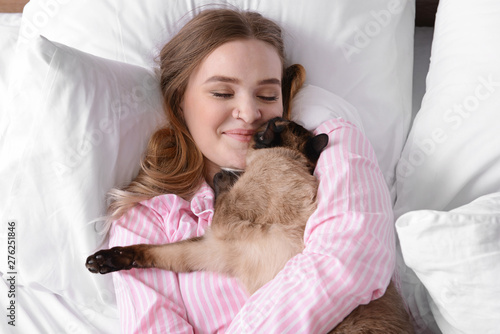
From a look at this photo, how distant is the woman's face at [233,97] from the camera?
4.75ft

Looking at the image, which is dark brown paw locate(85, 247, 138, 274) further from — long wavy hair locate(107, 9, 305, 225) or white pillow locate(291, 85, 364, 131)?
white pillow locate(291, 85, 364, 131)

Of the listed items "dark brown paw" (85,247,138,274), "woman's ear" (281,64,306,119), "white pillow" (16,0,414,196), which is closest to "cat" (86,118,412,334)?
"dark brown paw" (85,247,138,274)

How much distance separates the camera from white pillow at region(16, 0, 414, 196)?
70.3 inches

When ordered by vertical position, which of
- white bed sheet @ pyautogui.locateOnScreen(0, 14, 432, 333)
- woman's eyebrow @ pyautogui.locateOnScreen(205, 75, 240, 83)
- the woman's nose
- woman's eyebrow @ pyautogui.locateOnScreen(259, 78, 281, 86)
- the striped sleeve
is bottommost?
white bed sheet @ pyautogui.locateOnScreen(0, 14, 432, 333)

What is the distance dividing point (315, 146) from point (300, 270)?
1.37ft

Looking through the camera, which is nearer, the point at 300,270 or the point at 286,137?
the point at 300,270

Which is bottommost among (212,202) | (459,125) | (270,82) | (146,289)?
(146,289)

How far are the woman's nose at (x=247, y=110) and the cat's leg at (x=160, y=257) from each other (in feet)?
Result: 1.30

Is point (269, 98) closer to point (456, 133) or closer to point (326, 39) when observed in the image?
point (326, 39)

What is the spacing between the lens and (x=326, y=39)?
70.5 inches

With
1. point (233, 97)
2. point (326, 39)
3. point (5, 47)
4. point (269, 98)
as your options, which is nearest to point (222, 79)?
point (233, 97)

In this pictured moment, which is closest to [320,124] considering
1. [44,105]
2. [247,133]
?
[247,133]

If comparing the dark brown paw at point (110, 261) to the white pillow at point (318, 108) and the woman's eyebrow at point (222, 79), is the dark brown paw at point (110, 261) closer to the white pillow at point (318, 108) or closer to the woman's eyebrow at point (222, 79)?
the woman's eyebrow at point (222, 79)

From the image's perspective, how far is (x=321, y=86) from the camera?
178 cm
